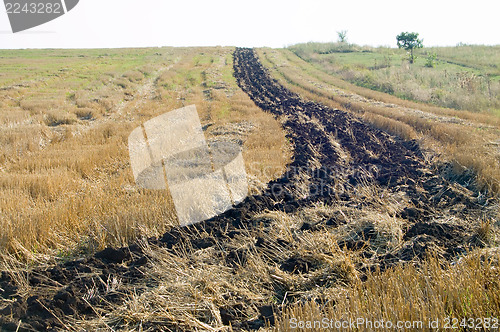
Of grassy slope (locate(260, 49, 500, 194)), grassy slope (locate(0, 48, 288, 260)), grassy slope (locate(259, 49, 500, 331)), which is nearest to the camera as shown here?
grassy slope (locate(259, 49, 500, 331))

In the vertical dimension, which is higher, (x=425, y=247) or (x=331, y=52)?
(x=331, y=52)

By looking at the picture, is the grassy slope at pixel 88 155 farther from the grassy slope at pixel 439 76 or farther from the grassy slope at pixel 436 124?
the grassy slope at pixel 439 76

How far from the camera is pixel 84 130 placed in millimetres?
13766

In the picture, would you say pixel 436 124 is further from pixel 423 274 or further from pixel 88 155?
pixel 88 155

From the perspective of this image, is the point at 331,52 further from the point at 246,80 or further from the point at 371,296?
the point at 371,296

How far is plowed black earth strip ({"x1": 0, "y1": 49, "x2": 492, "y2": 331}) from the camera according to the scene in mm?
3873

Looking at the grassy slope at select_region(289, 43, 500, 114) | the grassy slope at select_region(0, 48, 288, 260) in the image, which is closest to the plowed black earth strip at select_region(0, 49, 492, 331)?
the grassy slope at select_region(0, 48, 288, 260)

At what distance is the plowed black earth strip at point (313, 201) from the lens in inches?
152

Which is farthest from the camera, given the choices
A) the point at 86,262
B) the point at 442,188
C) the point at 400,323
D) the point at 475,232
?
the point at 442,188

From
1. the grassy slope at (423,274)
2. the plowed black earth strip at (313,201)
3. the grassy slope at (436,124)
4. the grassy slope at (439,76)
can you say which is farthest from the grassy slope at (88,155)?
the grassy slope at (439,76)

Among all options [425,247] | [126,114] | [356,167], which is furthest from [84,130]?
[425,247]

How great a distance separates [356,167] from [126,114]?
12.3 m

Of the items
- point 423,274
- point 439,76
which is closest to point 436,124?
point 423,274

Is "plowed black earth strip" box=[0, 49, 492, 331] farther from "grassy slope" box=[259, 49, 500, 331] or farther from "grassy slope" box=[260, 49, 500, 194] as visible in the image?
"grassy slope" box=[259, 49, 500, 331]
